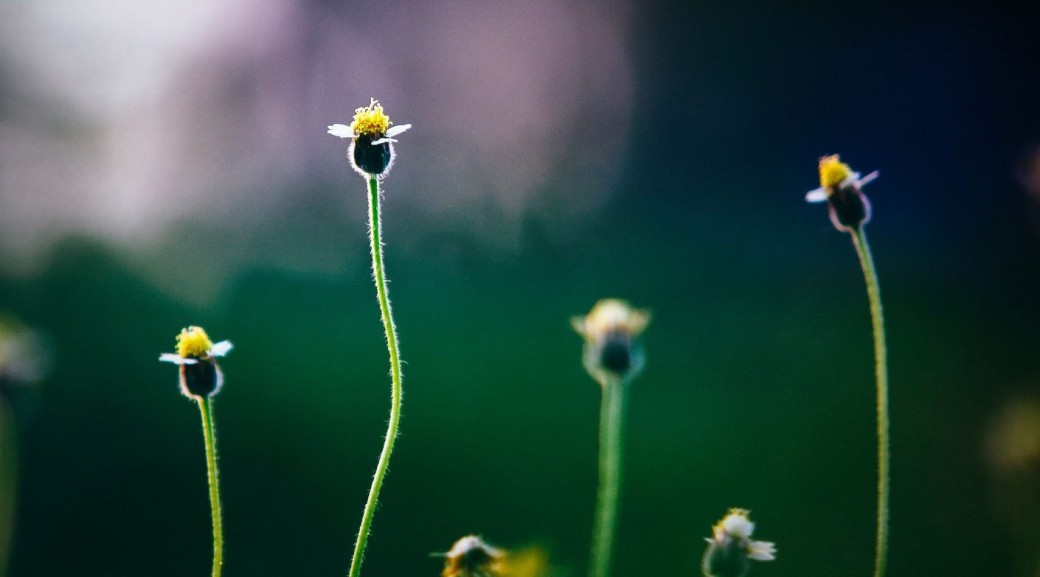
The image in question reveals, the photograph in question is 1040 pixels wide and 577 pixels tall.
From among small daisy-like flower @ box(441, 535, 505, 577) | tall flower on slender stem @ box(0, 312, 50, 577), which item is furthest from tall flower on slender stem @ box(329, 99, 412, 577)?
tall flower on slender stem @ box(0, 312, 50, 577)

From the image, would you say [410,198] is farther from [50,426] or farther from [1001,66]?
[1001,66]

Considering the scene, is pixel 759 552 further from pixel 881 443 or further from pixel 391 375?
pixel 391 375

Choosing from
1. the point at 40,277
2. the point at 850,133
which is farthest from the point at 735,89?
the point at 40,277

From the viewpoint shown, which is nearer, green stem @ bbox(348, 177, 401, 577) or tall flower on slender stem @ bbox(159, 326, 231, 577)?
green stem @ bbox(348, 177, 401, 577)

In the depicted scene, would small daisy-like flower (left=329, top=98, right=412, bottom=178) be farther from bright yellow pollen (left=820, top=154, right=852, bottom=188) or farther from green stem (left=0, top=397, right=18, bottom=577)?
green stem (left=0, top=397, right=18, bottom=577)

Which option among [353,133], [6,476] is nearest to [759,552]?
[353,133]

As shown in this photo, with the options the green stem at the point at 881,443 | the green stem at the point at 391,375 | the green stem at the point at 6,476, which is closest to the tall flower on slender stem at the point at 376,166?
the green stem at the point at 391,375
